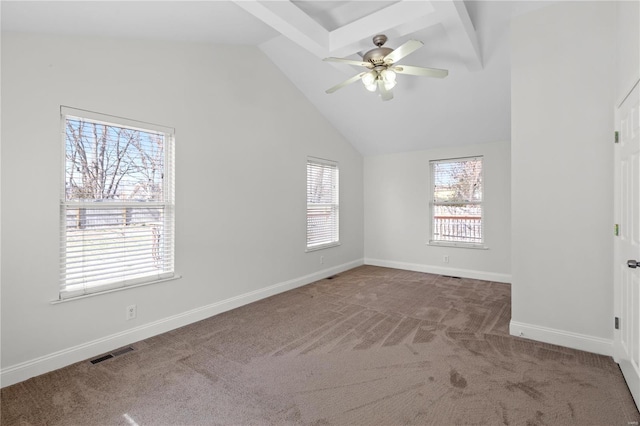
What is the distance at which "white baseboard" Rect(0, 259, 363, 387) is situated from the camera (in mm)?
2227

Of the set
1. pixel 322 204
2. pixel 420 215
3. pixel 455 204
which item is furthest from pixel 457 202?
pixel 322 204

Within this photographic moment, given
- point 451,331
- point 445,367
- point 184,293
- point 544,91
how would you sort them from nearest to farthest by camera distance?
1. point 445,367
2. point 544,91
3. point 451,331
4. point 184,293

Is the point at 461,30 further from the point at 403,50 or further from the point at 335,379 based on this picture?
the point at 335,379

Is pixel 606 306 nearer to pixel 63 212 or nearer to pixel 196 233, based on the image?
pixel 196 233

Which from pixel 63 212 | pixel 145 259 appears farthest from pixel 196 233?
pixel 63 212

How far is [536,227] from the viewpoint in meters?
2.85

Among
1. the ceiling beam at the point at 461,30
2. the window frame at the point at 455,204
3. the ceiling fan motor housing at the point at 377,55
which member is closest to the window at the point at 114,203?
the ceiling fan motor housing at the point at 377,55

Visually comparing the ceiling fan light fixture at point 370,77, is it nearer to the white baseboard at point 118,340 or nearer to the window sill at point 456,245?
the white baseboard at point 118,340

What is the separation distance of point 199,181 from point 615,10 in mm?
4029

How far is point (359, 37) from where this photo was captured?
3.07 m

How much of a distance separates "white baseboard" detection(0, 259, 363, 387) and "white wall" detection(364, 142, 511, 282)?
2.57 metres

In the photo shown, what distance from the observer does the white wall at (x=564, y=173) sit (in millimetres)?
2557

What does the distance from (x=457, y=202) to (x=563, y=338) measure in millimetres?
2908

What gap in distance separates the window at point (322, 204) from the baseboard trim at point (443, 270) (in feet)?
3.70
